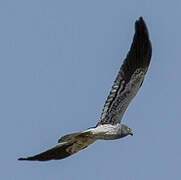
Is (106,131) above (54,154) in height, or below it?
above

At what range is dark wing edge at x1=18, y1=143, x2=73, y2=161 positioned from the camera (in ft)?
61.5

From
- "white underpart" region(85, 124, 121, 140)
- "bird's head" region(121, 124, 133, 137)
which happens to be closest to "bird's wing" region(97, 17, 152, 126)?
"white underpart" region(85, 124, 121, 140)

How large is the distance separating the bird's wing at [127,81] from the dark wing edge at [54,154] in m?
1.42

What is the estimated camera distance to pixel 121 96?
699 inches

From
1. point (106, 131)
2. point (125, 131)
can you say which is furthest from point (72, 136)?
point (125, 131)

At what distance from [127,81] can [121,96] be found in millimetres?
388

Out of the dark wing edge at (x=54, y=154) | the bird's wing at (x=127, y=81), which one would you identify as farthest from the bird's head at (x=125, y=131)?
the dark wing edge at (x=54, y=154)

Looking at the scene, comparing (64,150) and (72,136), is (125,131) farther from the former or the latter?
(64,150)

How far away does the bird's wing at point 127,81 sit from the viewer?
689 inches

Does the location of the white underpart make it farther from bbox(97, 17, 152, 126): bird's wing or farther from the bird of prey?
bbox(97, 17, 152, 126): bird's wing

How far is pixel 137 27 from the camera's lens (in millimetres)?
16938

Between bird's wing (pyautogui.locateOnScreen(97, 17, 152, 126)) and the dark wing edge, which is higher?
bird's wing (pyautogui.locateOnScreen(97, 17, 152, 126))

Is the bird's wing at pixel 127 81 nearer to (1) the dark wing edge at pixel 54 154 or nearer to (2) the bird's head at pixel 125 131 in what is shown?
(2) the bird's head at pixel 125 131

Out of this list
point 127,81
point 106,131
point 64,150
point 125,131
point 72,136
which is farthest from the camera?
point 64,150
